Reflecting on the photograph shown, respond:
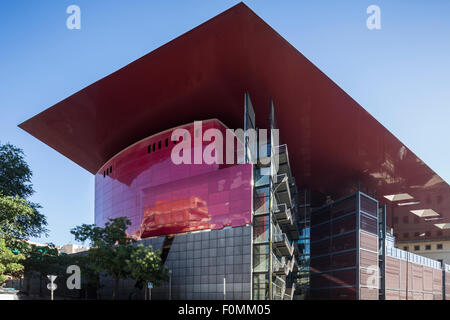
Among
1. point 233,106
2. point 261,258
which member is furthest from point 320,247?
point 233,106

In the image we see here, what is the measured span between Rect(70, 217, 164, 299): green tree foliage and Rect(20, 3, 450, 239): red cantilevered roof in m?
10.1

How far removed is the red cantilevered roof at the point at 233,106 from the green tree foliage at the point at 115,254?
33.0 feet

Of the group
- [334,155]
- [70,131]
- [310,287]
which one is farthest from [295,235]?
[70,131]

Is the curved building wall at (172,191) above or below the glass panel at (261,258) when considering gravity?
above

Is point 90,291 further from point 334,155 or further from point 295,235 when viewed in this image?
point 334,155

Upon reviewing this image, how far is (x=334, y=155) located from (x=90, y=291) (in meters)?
30.8

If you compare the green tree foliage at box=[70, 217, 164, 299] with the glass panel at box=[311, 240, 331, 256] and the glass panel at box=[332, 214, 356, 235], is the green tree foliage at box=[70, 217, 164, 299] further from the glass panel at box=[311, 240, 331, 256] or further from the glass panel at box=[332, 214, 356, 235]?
the glass panel at box=[311, 240, 331, 256]

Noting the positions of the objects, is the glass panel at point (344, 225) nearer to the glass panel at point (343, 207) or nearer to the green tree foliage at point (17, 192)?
the glass panel at point (343, 207)

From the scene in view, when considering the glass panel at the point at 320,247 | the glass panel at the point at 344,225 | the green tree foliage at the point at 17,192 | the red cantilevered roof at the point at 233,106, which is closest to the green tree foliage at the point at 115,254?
the green tree foliage at the point at 17,192

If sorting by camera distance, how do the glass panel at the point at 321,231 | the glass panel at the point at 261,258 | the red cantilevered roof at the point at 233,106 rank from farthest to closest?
1. the glass panel at the point at 321,231
2. the glass panel at the point at 261,258
3. the red cantilevered roof at the point at 233,106

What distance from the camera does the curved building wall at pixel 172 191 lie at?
31.8m

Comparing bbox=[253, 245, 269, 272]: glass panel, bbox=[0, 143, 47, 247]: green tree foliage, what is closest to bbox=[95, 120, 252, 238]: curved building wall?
bbox=[253, 245, 269, 272]: glass panel

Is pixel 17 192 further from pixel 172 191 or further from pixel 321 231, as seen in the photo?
pixel 321 231

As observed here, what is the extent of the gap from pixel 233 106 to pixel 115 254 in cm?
1469
